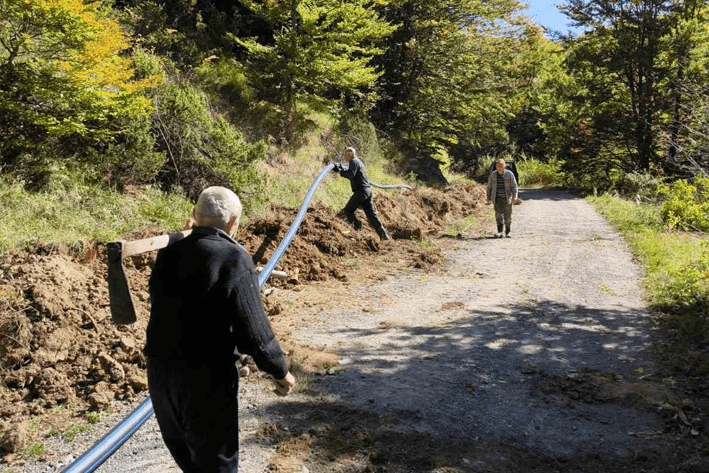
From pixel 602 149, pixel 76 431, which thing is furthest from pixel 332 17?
pixel 602 149

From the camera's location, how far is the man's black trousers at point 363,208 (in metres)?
11.8

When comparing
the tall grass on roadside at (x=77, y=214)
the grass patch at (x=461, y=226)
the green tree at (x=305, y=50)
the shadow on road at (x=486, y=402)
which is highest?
the green tree at (x=305, y=50)

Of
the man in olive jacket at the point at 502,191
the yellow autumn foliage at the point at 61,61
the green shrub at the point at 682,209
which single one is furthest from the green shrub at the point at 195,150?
the green shrub at the point at 682,209

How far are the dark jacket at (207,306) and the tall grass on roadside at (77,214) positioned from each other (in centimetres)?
478

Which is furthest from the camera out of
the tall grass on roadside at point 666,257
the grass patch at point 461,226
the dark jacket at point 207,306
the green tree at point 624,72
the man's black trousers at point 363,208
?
the green tree at point 624,72

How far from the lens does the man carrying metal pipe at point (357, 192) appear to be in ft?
38.2

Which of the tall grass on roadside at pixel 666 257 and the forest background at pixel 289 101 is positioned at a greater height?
the forest background at pixel 289 101

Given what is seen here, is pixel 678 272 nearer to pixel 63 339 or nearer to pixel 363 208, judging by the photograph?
pixel 363 208

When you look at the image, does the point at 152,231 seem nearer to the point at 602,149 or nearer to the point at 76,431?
the point at 76,431

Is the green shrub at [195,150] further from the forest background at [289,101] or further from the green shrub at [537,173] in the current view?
the green shrub at [537,173]

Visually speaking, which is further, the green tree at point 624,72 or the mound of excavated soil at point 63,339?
the green tree at point 624,72

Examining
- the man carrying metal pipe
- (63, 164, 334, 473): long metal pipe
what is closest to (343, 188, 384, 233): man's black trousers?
the man carrying metal pipe

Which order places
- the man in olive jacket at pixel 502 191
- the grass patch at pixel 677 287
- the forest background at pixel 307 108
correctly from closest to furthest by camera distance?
the grass patch at pixel 677 287 < the forest background at pixel 307 108 < the man in olive jacket at pixel 502 191

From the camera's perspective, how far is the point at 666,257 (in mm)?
11273
